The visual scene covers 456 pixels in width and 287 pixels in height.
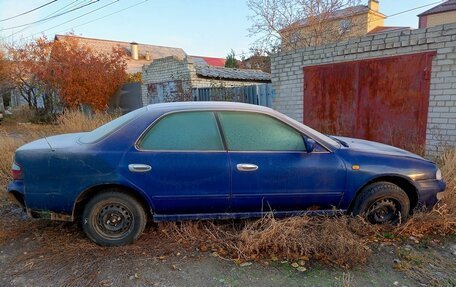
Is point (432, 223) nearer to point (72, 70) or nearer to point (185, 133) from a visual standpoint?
point (185, 133)

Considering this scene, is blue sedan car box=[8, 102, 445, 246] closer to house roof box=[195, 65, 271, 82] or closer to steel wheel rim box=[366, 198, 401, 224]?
steel wheel rim box=[366, 198, 401, 224]

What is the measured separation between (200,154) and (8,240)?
2.31m

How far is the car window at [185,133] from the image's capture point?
10.2 ft

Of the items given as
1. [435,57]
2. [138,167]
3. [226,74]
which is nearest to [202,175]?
[138,167]

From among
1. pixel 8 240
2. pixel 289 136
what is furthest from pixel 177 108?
pixel 8 240

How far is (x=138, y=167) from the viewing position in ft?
9.78

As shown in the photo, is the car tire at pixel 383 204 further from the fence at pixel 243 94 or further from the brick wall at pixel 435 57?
A: the fence at pixel 243 94

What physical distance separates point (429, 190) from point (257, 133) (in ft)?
6.66

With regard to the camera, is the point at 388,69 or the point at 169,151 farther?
the point at 388,69

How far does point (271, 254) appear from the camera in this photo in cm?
295

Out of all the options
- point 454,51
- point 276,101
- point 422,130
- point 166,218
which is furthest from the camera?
point 276,101

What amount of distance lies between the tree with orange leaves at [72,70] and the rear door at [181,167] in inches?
471

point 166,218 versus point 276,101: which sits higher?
point 276,101

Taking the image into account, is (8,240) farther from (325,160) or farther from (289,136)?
(325,160)
